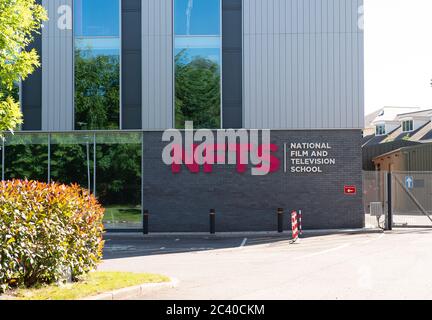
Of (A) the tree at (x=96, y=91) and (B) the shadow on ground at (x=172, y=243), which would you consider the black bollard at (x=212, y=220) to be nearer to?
(B) the shadow on ground at (x=172, y=243)

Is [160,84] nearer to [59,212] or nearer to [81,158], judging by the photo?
[81,158]

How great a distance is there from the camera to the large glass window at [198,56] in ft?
72.3

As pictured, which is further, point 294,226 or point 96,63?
point 96,63

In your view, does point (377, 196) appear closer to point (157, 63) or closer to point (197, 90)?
point (197, 90)

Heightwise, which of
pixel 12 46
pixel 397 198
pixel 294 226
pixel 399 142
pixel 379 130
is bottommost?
pixel 294 226

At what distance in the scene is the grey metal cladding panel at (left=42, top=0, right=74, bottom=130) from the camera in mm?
22125

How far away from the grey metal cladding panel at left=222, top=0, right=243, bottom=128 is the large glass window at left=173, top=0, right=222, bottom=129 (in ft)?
0.69

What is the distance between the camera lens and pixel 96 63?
879 inches

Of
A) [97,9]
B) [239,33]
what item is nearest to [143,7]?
[97,9]

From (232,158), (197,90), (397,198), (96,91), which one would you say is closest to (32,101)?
(96,91)

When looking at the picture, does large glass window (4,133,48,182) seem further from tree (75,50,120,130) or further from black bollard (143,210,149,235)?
black bollard (143,210,149,235)

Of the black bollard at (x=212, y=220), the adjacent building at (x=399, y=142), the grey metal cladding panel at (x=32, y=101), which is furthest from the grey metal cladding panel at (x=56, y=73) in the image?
the adjacent building at (x=399, y=142)

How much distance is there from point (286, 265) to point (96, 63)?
1296 cm
